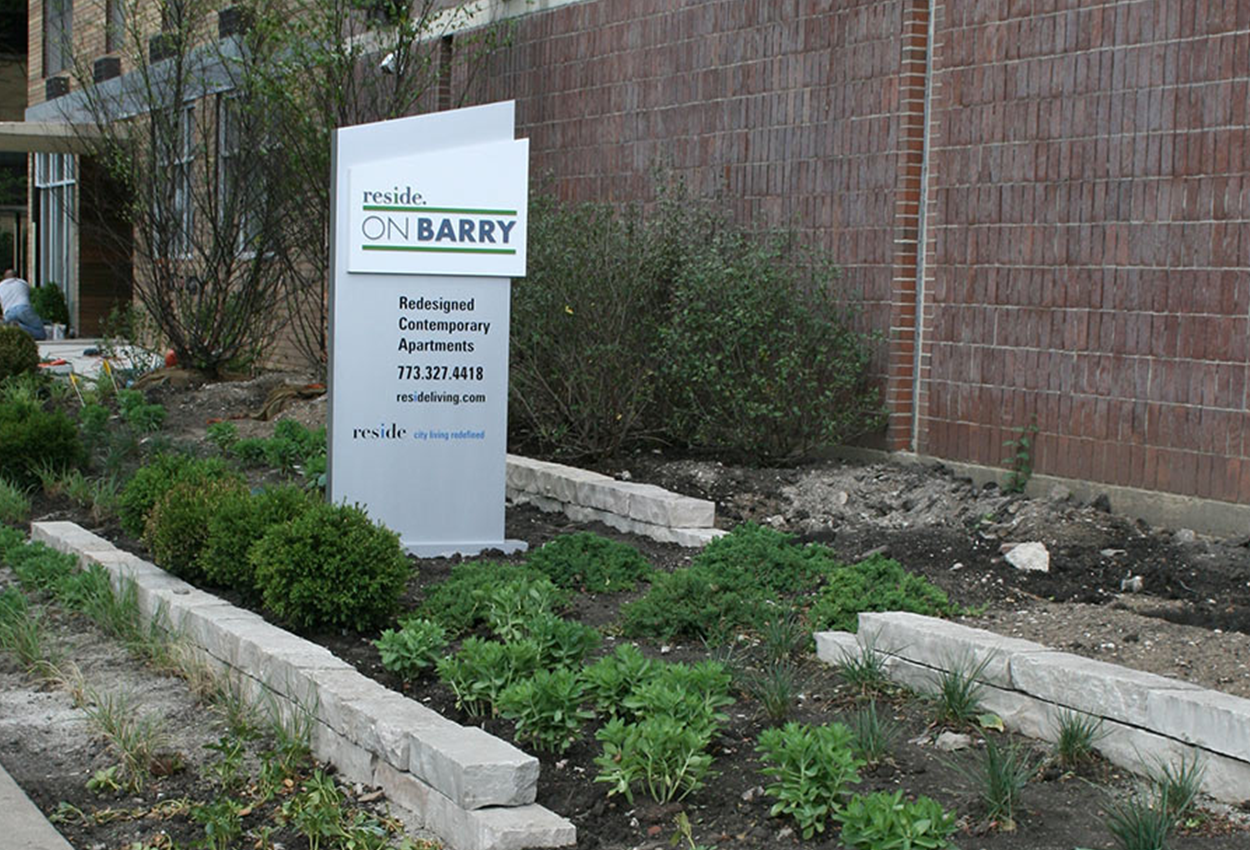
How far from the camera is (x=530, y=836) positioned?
4.57m

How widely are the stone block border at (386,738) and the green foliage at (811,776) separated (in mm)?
643

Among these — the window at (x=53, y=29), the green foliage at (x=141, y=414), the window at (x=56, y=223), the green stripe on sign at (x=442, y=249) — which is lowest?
the green foliage at (x=141, y=414)

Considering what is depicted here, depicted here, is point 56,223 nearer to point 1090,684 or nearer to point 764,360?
point 764,360

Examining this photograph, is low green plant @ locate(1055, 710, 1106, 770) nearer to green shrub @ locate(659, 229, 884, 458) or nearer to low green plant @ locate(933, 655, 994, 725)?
low green plant @ locate(933, 655, 994, 725)

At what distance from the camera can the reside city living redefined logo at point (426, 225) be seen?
28.2 feet

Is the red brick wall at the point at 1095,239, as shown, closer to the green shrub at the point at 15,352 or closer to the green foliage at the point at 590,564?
the green foliage at the point at 590,564

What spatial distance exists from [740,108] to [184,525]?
668 cm

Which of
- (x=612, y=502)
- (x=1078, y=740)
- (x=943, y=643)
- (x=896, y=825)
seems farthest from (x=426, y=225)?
(x=896, y=825)

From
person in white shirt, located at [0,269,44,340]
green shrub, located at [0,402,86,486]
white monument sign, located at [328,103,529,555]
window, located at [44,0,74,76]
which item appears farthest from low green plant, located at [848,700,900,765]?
window, located at [44,0,74,76]

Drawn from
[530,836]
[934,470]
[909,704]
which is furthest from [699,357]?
[530,836]

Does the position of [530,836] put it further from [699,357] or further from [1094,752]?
[699,357]

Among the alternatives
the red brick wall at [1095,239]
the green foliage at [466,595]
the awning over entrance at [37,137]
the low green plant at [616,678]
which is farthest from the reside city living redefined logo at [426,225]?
the awning over entrance at [37,137]

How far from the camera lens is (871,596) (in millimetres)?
6691

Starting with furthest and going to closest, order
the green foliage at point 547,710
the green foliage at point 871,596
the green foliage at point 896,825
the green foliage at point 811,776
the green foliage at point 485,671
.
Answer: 1. the green foliage at point 871,596
2. the green foliage at point 485,671
3. the green foliage at point 547,710
4. the green foliage at point 811,776
5. the green foliage at point 896,825
